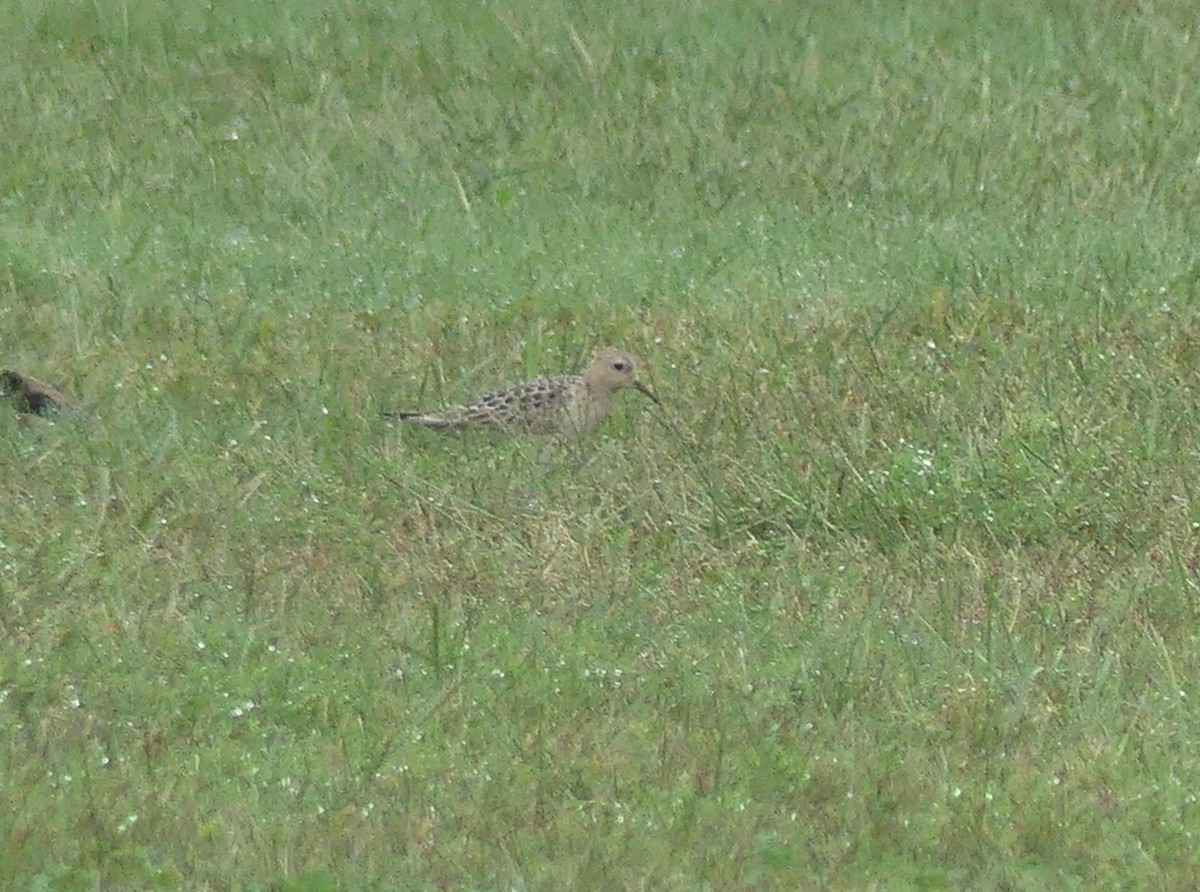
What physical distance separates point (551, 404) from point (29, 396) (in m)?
2.01

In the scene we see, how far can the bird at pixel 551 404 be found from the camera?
9.85 m

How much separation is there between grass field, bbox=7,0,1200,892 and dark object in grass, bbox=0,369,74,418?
18 cm

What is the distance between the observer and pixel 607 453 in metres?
9.44

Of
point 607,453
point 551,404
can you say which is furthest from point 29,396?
Result: point 607,453

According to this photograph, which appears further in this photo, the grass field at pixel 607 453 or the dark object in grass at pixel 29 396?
the dark object in grass at pixel 29 396

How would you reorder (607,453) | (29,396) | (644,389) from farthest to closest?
(644,389) → (29,396) → (607,453)

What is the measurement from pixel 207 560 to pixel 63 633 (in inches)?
37.2

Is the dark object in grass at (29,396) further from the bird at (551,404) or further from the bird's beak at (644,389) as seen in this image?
the bird's beak at (644,389)

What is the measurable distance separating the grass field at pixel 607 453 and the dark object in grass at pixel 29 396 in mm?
179

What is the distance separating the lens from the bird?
9.85 meters

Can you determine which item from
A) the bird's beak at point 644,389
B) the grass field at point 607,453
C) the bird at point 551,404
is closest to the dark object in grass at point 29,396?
the grass field at point 607,453

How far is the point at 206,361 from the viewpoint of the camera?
35.4 feet

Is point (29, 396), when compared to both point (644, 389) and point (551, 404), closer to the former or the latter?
point (551, 404)

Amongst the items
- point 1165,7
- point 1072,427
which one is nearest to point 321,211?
point 1072,427
